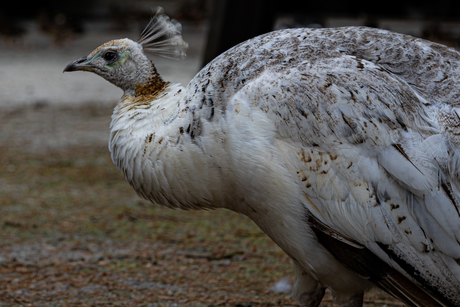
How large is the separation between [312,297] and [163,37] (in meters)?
1.80

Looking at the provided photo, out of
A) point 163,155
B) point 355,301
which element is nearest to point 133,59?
point 163,155

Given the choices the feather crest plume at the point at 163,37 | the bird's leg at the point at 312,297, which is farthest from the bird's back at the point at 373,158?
the feather crest plume at the point at 163,37

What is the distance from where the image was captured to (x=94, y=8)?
16.8 meters

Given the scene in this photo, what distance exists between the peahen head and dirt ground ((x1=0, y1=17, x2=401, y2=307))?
4.79 ft

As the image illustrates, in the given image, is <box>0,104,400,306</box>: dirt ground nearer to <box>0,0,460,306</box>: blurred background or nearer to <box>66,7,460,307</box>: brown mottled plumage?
<box>0,0,460,306</box>: blurred background

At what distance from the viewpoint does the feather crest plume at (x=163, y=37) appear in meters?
3.71

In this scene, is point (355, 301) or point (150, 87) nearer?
point (355, 301)

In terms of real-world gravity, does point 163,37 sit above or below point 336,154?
above

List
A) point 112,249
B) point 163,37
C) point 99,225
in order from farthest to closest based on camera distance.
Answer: point 99,225, point 112,249, point 163,37

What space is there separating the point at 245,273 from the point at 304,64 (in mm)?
2000

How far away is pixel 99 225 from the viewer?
218 inches

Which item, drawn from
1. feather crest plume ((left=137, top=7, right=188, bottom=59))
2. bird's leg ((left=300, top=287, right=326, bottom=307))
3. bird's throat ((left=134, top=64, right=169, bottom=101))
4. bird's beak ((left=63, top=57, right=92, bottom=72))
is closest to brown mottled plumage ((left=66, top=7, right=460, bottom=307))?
bird's leg ((left=300, top=287, right=326, bottom=307))

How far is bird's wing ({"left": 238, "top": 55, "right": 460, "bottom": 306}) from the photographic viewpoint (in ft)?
9.50

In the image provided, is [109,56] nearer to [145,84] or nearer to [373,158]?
[145,84]
